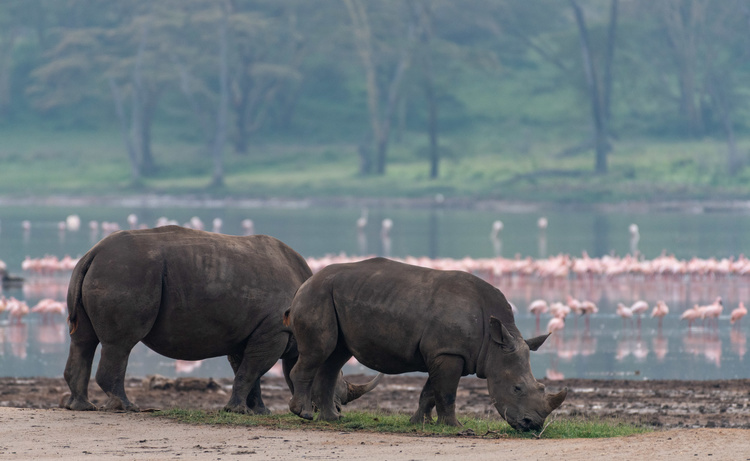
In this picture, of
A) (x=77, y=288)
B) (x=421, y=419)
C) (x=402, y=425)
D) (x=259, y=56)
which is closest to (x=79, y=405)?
(x=77, y=288)

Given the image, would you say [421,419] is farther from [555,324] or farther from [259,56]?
[259,56]

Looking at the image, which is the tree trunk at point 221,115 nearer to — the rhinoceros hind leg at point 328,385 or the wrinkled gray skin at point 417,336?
the rhinoceros hind leg at point 328,385

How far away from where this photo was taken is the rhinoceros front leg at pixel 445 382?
9.39m

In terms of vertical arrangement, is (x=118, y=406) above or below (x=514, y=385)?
below

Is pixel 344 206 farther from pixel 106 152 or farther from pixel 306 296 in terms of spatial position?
pixel 306 296

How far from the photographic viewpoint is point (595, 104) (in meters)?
68.7

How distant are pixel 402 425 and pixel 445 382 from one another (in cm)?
51

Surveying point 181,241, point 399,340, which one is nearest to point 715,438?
point 399,340

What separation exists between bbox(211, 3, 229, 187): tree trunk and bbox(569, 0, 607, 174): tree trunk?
65.1 feet

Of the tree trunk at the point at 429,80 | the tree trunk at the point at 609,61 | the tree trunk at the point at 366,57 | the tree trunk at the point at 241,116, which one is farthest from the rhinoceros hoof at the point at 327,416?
the tree trunk at the point at 241,116

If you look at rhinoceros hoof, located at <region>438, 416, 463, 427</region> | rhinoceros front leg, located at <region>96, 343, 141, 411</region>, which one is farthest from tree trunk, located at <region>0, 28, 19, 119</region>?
rhinoceros hoof, located at <region>438, 416, 463, 427</region>

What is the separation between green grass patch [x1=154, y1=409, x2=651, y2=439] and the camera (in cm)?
927

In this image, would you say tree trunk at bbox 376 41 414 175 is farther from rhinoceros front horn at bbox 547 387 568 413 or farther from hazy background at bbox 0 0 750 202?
rhinoceros front horn at bbox 547 387 568 413

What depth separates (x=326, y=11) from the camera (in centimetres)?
7594
